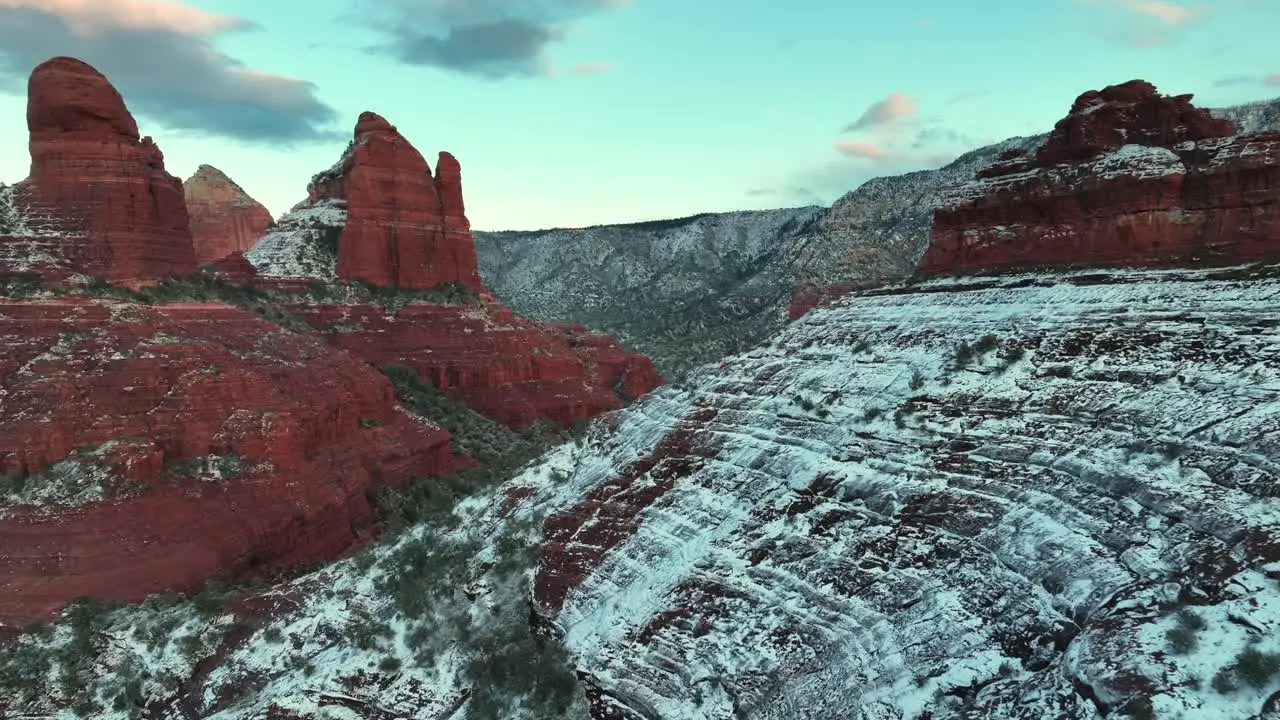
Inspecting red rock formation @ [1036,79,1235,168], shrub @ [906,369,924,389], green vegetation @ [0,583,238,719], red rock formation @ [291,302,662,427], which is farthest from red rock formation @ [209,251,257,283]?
red rock formation @ [1036,79,1235,168]

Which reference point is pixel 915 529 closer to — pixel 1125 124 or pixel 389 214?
pixel 1125 124

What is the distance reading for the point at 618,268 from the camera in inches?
5305

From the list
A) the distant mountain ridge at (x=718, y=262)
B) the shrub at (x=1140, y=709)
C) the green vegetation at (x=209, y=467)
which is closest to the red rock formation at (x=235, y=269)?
the green vegetation at (x=209, y=467)

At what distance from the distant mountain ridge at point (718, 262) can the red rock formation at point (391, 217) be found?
19532 mm

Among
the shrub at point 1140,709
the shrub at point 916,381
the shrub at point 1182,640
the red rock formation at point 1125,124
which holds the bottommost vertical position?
the shrub at point 1140,709

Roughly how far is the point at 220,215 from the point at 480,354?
36.0m

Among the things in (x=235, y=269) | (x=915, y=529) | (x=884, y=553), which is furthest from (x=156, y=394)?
(x=915, y=529)

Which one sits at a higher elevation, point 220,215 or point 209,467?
point 220,215

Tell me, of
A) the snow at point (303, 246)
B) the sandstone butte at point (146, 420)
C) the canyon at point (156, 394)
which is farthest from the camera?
the snow at point (303, 246)

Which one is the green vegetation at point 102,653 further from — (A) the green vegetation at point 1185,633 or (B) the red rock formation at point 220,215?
(B) the red rock formation at point 220,215

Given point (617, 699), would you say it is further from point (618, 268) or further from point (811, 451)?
point (618, 268)

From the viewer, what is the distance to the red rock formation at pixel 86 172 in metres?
27.6

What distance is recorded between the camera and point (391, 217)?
→ 44719mm

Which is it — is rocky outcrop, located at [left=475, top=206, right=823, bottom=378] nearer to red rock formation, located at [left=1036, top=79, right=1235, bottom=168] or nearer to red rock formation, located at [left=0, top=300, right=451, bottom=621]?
red rock formation, located at [left=0, top=300, right=451, bottom=621]
